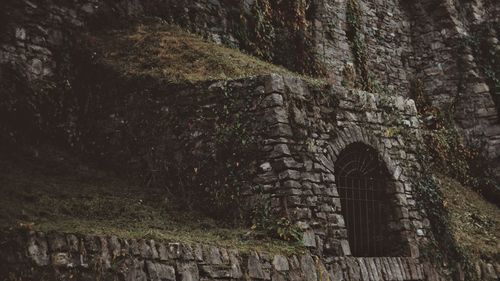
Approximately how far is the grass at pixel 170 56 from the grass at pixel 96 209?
6.11 ft

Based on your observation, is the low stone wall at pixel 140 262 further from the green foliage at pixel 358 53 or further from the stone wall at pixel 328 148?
the green foliage at pixel 358 53

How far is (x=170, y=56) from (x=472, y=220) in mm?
6815

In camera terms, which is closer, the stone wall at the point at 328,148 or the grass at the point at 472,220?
the stone wall at the point at 328,148

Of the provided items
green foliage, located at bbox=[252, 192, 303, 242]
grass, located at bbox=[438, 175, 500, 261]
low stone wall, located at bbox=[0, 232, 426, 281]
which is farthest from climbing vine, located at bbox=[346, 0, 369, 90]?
low stone wall, located at bbox=[0, 232, 426, 281]

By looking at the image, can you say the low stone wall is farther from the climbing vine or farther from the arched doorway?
the climbing vine

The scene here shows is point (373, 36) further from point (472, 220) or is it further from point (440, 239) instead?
point (440, 239)

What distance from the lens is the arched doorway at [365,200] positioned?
11625 millimetres

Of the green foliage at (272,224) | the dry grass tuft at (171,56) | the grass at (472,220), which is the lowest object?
the green foliage at (272,224)

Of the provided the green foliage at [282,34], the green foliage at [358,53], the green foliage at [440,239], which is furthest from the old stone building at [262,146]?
the green foliage at [358,53]

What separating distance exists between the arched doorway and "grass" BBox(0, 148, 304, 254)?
2112 mm

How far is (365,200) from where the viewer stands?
1183 centimetres

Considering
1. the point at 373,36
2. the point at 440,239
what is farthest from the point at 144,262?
the point at 373,36

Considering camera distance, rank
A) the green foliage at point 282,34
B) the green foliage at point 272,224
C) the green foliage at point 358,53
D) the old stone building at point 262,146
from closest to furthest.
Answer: the old stone building at point 262,146 → the green foliage at point 272,224 → the green foliage at point 282,34 → the green foliage at point 358,53

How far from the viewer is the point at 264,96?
10.6 m
